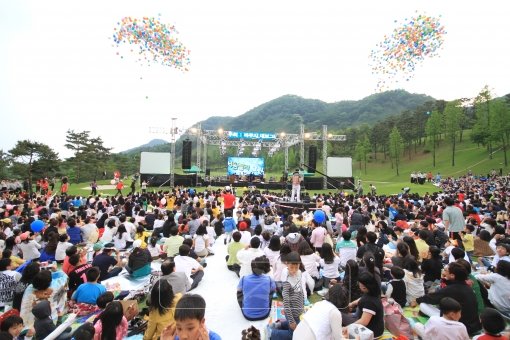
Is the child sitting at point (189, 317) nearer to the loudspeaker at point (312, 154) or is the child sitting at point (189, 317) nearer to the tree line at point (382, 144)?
the loudspeaker at point (312, 154)

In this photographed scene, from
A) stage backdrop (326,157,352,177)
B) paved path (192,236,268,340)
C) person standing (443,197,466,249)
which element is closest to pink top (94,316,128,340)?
paved path (192,236,268,340)

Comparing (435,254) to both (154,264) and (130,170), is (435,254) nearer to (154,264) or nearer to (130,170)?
(154,264)

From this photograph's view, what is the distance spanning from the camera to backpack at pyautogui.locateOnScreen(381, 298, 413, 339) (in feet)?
11.3

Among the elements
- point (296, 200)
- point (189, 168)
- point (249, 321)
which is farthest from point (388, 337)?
point (189, 168)

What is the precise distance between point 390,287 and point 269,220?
427cm

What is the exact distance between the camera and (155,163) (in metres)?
25.0

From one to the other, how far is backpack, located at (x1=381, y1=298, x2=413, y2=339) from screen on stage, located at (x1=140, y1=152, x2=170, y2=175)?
23.7 meters

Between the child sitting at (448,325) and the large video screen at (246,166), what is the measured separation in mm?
27426

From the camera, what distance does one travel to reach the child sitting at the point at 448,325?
8.70 ft

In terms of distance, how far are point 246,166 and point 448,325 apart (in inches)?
1093

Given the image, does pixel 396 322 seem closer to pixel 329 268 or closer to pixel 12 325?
pixel 329 268

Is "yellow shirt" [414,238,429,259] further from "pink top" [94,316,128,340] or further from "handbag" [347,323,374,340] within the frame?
"pink top" [94,316,128,340]

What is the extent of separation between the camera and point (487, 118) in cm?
3906

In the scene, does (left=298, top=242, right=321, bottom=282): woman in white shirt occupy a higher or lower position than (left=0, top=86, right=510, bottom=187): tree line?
lower
